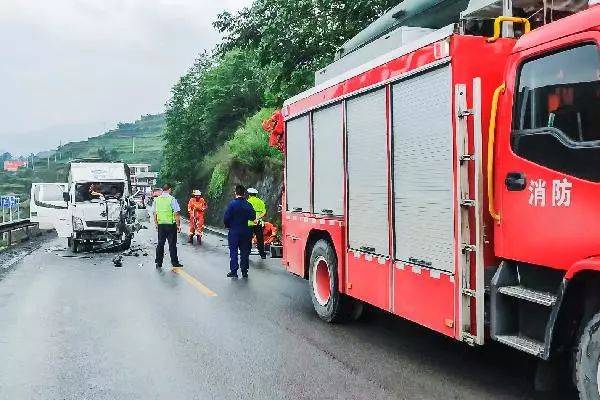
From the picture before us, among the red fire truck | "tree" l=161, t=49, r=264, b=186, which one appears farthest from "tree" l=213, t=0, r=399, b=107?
"tree" l=161, t=49, r=264, b=186

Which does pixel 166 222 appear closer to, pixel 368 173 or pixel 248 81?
pixel 368 173

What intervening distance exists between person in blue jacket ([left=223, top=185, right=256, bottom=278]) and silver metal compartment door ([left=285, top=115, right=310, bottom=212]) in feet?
10.4

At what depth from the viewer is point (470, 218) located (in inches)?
196

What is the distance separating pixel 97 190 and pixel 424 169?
52.0 ft

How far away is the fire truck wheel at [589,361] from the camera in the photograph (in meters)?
3.91

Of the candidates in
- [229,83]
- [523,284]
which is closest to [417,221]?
[523,284]

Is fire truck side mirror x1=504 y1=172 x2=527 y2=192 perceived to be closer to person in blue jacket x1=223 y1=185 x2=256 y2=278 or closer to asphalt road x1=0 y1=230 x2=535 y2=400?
asphalt road x1=0 y1=230 x2=535 y2=400

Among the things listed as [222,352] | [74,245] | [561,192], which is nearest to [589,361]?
[561,192]

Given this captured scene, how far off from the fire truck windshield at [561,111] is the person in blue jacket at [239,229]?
8.41 meters

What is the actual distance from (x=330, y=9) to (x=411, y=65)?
11120 mm

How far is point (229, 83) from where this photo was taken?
45.8m

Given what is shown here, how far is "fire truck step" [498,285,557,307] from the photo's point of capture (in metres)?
4.26

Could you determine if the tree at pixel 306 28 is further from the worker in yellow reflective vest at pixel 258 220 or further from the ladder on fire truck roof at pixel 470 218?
the ladder on fire truck roof at pixel 470 218

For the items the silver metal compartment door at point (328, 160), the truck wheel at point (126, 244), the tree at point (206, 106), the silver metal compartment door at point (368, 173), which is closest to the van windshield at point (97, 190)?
the truck wheel at point (126, 244)
